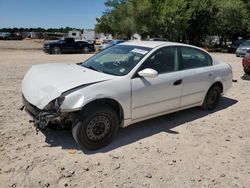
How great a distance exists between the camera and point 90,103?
415cm

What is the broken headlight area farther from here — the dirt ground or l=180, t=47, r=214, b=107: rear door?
l=180, t=47, r=214, b=107: rear door

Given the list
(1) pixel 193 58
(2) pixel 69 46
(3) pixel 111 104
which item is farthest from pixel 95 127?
(2) pixel 69 46

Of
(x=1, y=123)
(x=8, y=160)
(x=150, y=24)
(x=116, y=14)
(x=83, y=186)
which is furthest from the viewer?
(x=116, y=14)

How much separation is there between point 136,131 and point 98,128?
3.33 ft

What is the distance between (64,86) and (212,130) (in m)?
2.90

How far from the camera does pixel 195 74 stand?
570 centimetres

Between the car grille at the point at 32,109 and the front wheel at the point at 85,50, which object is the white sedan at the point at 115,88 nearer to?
the car grille at the point at 32,109

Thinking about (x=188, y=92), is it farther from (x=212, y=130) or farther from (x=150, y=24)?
(x=150, y=24)

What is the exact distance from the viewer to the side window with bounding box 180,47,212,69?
5.61m

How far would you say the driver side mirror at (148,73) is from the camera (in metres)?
4.55

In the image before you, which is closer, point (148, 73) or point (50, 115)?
point (50, 115)

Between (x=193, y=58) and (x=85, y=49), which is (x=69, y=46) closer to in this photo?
(x=85, y=49)

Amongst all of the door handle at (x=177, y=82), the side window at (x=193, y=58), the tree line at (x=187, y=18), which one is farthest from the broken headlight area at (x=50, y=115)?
the tree line at (x=187, y=18)

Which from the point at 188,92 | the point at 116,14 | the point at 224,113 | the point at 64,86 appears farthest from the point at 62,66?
the point at 116,14
